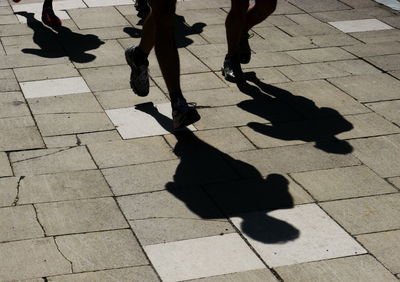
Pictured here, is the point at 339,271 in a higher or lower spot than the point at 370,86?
higher

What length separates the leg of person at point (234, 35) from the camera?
7.20 metres

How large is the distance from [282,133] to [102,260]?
7.10 feet

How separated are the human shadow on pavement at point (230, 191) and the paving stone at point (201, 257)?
18 centimetres

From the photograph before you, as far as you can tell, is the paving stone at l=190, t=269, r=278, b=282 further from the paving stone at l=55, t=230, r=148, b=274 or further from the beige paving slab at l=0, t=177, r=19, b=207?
the beige paving slab at l=0, t=177, r=19, b=207

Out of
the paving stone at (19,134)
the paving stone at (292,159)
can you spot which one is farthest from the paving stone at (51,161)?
the paving stone at (292,159)

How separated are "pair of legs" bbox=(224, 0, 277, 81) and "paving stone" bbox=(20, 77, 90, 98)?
1197 mm

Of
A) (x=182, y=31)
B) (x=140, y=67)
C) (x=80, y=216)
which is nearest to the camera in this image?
(x=80, y=216)

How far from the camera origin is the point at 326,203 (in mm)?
5348

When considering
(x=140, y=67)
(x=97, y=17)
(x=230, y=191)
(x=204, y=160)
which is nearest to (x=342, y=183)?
(x=230, y=191)

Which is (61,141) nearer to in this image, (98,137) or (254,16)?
(98,137)

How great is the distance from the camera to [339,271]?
4602 mm

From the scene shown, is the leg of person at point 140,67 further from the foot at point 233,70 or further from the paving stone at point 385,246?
the paving stone at point 385,246

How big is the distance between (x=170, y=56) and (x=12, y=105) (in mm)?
1467

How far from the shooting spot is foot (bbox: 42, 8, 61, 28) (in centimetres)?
877
